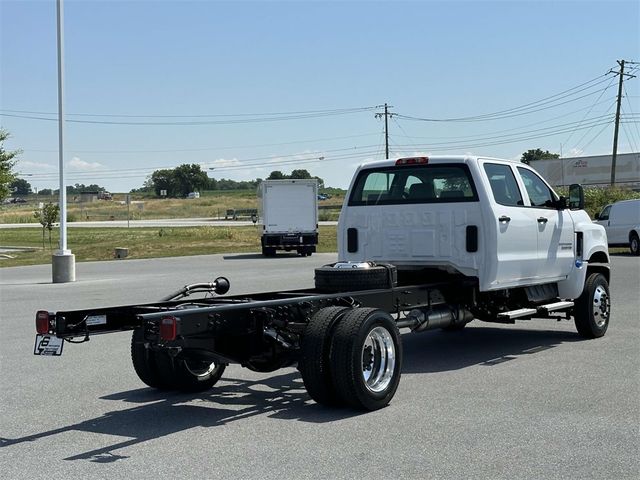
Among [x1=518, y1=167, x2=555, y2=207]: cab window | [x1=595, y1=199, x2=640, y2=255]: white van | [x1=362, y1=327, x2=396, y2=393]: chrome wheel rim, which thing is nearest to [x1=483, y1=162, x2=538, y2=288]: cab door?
[x1=518, y1=167, x2=555, y2=207]: cab window

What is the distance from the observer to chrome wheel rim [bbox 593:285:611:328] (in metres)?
Answer: 11.5

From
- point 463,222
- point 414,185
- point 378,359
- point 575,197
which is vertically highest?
point 414,185

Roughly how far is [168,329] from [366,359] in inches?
76.1

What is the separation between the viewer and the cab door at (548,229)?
1063cm

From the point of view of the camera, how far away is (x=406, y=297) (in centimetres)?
889

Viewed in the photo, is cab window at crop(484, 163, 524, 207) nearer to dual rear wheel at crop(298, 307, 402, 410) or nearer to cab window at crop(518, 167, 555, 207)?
cab window at crop(518, 167, 555, 207)

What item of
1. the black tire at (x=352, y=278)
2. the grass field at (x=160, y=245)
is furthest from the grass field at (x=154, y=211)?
the black tire at (x=352, y=278)

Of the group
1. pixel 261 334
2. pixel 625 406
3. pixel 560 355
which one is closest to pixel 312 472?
pixel 261 334

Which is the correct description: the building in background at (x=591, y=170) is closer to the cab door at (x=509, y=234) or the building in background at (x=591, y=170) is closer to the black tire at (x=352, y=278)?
the cab door at (x=509, y=234)

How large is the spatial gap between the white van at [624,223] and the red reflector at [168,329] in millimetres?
26981

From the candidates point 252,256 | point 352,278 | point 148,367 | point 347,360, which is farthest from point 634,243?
point 347,360

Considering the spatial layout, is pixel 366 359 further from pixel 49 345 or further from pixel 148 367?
pixel 49 345

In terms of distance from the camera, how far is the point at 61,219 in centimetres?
2323

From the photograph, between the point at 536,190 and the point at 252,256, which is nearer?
the point at 536,190
